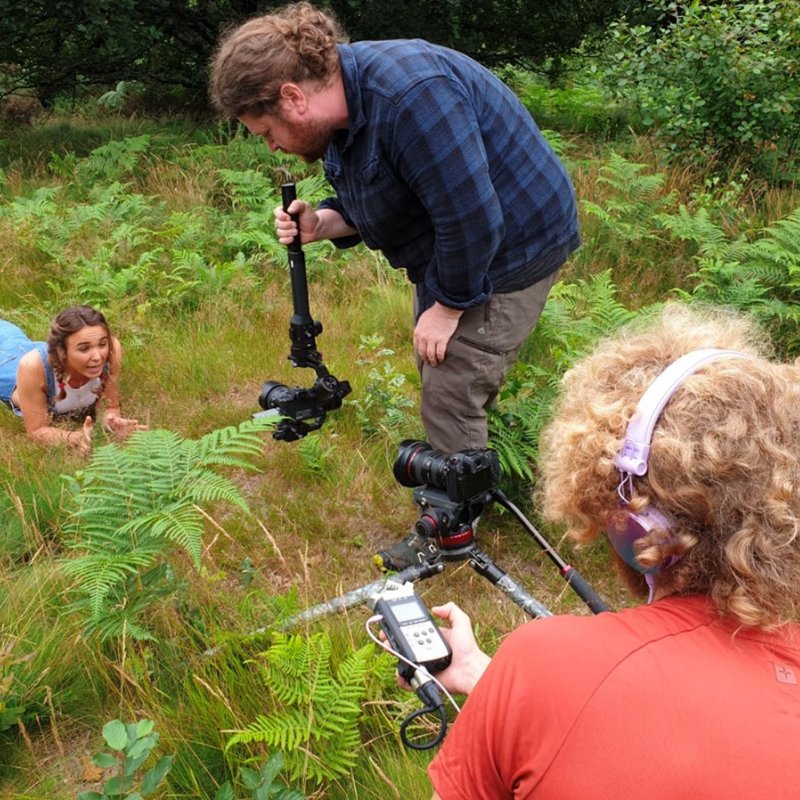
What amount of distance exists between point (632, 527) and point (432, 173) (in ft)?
5.36

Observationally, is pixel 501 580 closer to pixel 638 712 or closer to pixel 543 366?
pixel 638 712

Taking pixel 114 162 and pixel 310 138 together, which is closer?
pixel 310 138

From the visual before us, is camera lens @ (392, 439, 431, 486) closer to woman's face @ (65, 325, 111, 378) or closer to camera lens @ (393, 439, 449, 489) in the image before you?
camera lens @ (393, 439, 449, 489)

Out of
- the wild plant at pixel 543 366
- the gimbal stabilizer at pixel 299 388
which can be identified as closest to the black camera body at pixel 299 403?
the gimbal stabilizer at pixel 299 388

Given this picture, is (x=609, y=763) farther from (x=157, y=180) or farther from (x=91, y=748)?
(x=157, y=180)

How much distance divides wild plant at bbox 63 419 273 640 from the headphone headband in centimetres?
140

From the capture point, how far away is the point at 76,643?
2645 mm

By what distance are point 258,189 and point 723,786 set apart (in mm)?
7332

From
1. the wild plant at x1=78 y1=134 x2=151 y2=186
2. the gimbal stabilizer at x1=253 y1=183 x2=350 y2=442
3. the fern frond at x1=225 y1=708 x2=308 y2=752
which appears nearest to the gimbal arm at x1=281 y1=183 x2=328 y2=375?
the gimbal stabilizer at x1=253 y1=183 x2=350 y2=442

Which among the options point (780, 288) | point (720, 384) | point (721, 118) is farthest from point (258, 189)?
point (720, 384)

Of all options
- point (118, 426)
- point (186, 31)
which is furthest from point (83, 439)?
point (186, 31)

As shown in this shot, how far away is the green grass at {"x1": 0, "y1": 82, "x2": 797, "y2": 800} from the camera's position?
2.50m

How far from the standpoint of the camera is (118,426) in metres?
4.42

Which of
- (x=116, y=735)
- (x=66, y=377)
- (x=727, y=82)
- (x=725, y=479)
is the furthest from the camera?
(x=727, y=82)
